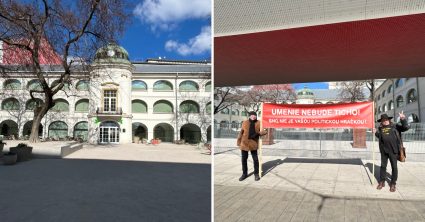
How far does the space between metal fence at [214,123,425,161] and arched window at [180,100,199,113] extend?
2425 cm

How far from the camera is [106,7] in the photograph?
1914 cm

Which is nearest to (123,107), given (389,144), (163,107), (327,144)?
(163,107)

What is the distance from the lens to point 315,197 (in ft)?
21.5

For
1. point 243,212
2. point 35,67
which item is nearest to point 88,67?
point 35,67

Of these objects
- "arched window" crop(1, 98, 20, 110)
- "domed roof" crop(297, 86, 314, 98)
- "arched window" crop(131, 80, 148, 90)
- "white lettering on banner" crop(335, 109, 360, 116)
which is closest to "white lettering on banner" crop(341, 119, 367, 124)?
"white lettering on banner" crop(335, 109, 360, 116)

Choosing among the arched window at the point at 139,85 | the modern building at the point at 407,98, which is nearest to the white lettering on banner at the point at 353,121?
the modern building at the point at 407,98

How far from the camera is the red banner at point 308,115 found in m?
9.62

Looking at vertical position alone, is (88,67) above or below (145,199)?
above

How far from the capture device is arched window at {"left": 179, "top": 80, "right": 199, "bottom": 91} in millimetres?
47000

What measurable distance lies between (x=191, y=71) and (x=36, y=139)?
88.7 ft

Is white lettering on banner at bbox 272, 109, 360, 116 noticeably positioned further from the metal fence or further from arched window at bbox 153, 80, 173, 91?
arched window at bbox 153, 80, 173, 91

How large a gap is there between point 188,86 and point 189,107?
2743mm

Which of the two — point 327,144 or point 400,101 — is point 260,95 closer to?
point 400,101

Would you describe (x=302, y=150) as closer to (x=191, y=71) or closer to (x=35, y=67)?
(x=35, y=67)
